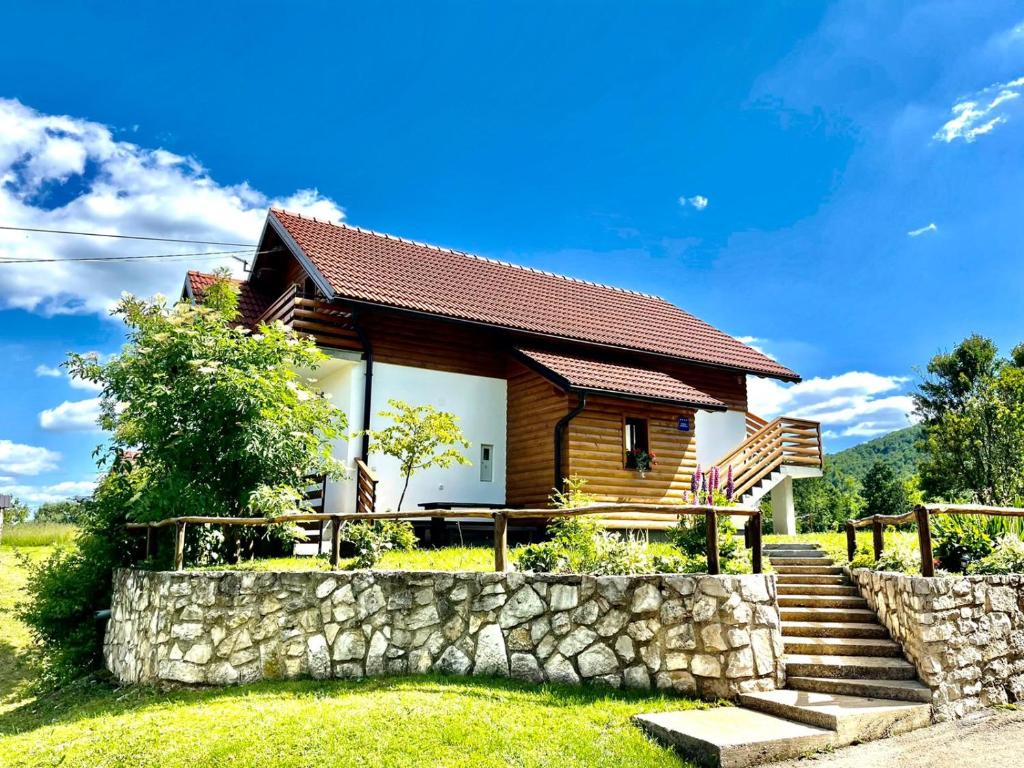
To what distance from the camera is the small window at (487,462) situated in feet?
50.9

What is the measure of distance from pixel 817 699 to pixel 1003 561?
325cm

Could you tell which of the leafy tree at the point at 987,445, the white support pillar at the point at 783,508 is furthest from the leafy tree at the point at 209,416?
the leafy tree at the point at 987,445

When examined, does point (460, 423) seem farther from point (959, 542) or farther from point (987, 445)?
point (987, 445)

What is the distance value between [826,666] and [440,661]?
4.03 metres

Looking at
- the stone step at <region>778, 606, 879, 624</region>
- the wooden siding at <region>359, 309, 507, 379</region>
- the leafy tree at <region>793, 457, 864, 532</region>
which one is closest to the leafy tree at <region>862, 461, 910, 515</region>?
the leafy tree at <region>793, 457, 864, 532</region>

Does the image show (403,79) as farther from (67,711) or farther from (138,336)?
(67,711)

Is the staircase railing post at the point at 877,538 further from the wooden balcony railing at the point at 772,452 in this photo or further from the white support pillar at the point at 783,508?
the white support pillar at the point at 783,508

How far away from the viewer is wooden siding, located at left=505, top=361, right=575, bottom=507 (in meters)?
14.6

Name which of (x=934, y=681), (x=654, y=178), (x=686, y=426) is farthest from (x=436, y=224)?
(x=934, y=681)

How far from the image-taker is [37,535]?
1953 cm

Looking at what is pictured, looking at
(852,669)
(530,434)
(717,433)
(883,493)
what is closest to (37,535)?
(530,434)

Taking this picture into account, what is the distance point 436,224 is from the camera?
19.0m

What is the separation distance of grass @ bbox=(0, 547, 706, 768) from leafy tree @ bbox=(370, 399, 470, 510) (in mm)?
5767

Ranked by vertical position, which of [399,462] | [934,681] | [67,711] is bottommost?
[67,711]
